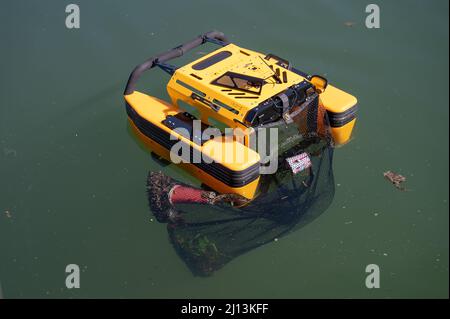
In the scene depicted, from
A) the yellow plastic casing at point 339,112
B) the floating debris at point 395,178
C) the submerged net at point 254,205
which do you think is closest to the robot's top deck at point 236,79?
the submerged net at point 254,205

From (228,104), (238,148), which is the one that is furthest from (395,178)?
(228,104)

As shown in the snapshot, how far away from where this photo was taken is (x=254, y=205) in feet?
29.8

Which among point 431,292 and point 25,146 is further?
point 25,146

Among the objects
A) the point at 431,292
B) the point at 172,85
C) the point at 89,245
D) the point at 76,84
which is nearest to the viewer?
the point at 431,292

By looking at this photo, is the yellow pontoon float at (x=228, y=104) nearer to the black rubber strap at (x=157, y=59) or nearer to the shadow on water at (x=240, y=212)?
the black rubber strap at (x=157, y=59)

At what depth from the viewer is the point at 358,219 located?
30.6 ft

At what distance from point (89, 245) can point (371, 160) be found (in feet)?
15.5

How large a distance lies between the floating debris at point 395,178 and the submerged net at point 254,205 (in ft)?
3.50

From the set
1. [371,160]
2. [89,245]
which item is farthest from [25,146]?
[371,160]

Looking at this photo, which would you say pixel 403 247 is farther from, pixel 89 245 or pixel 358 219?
pixel 89 245

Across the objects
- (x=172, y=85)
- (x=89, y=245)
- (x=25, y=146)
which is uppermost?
(x=172, y=85)

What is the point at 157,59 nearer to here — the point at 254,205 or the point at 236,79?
the point at 236,79

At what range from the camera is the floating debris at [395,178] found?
32.1 ft

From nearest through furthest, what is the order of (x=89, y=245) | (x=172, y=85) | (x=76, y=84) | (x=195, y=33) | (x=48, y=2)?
(x=89, y=245)
(x=172, y=85)
(x=76, y=84)
(x=195, y=33)
(x=48, y=2)
